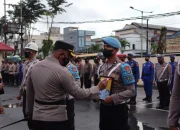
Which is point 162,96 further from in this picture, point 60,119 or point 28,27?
point 28,27

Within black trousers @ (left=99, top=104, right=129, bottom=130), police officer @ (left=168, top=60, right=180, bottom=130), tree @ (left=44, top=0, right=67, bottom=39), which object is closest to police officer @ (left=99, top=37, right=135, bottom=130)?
black trousers @ (left=99, top=104, right=129, bottom=130)

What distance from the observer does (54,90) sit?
309 cm

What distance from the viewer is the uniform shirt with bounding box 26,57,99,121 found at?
3.08m

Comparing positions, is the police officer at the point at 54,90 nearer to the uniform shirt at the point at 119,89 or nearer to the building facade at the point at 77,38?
the uniform shirt at the point at 119,89

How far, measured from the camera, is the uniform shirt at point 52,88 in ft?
10.1

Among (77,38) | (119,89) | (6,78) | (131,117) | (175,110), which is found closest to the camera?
(175,110)

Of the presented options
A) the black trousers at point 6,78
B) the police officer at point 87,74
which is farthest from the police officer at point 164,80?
the black trousers at point 6,78

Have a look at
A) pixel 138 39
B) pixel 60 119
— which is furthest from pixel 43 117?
pixel 138 39

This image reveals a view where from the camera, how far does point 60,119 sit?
3.15 m

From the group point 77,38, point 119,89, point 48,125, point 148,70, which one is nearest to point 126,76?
point 119,89

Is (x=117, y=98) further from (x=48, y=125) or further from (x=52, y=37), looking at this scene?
(x=52, y=37)

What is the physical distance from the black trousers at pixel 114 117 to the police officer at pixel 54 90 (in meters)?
0.58

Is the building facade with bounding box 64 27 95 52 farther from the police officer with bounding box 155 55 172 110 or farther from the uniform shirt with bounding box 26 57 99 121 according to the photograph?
the uniform shirt with bounding box 26 57 99 121

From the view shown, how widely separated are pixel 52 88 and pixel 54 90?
0.03 m
